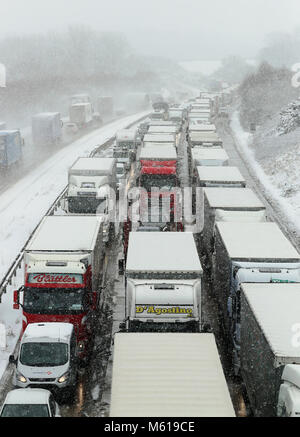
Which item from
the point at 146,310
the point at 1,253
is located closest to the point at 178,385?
the point at 146,310

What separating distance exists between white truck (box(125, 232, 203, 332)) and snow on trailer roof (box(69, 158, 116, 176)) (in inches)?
553

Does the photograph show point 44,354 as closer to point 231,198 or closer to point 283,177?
point 231,198

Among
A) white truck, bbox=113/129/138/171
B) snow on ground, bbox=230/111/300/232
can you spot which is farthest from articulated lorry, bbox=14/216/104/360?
white truck, bbox=113/129/138/171

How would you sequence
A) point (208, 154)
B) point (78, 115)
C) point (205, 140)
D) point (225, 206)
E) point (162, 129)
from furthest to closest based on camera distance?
point (78, 115) → point (162, 129) → point (205, 140) → point (208, 154) → point (225, 206)

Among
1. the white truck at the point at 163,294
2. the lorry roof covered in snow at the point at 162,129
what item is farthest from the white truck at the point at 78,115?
the white truck at the point at 163,294

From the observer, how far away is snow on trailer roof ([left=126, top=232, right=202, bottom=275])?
1477 cm

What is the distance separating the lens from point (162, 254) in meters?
15.9

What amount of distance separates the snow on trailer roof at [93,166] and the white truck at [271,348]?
1696 centimetres

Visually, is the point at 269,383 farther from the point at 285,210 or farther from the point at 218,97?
the point at 218,97

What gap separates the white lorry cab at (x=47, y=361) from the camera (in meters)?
13.8

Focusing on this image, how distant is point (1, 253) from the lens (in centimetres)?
2578

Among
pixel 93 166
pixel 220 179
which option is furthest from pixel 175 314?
pixel 93 166

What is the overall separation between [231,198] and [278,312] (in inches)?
435

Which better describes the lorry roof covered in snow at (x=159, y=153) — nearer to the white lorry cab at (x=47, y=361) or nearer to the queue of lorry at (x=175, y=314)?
the queue of lorry at (x=175, y=314)
